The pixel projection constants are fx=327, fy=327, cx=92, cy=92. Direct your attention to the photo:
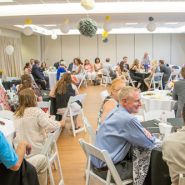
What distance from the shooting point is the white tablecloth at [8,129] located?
331cm

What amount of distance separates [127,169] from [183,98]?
2.49 metres

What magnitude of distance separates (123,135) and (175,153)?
0.58 meters

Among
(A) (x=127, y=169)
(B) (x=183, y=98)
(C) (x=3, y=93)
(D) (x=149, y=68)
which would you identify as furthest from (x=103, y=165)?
(D) (x=149, y=68)

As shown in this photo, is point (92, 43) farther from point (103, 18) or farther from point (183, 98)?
point (183, 98)

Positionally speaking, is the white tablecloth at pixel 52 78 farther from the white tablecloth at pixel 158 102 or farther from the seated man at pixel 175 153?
the seated man at pixel 175 153

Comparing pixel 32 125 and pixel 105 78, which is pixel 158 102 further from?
pixel 105 78

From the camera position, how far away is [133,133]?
2656 mm

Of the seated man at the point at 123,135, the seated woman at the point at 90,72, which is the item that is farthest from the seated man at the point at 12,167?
the seated woman at the point at 90,72

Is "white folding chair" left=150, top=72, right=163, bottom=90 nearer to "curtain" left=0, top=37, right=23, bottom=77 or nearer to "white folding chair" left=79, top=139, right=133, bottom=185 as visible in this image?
"curtain" left=0, top=37, right=23, bottom=77

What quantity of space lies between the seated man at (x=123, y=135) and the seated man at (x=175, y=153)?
407 millimetres

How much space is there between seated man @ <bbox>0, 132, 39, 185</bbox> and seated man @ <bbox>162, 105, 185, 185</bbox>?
1072 mm

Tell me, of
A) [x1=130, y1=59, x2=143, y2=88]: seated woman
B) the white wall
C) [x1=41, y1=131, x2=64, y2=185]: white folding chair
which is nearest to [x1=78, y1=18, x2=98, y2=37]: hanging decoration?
[x1=41, y1=131, x2=64, y2=185]: white folding chair

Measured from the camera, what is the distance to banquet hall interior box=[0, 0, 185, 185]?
9.63 ft

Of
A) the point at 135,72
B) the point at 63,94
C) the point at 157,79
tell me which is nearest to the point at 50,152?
the point at 63,94
